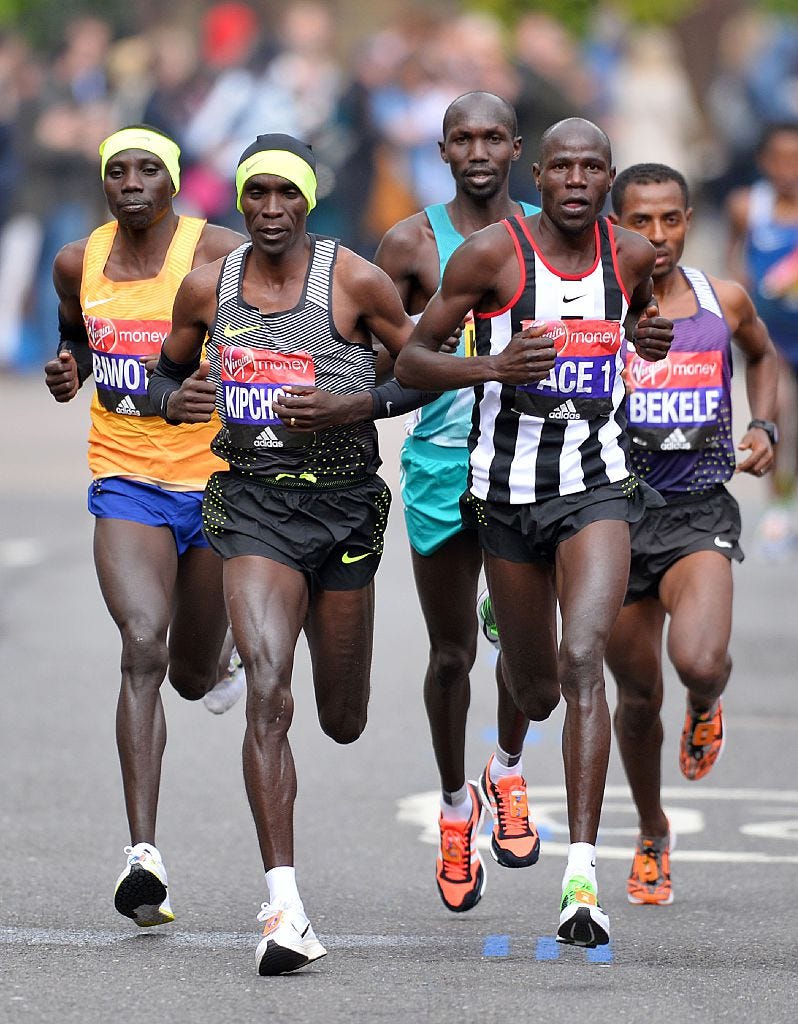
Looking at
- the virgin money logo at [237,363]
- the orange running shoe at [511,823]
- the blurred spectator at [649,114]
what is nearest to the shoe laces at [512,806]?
the orange running shoe at [511,823]

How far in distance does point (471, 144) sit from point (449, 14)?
26.2 meters

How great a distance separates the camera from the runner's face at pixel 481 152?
25.8ft

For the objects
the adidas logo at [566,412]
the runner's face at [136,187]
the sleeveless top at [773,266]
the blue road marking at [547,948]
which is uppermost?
the sleeveless top at [773,266]

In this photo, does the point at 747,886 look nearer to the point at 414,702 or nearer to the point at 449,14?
the point at 414,702

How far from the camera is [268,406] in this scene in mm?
6996

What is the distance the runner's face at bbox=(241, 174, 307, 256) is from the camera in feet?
23.2

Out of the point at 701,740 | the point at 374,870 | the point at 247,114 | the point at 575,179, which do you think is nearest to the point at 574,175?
the point at 575,179

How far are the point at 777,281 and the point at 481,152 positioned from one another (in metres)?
7.42

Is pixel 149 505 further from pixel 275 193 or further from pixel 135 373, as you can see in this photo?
pixel 275 193

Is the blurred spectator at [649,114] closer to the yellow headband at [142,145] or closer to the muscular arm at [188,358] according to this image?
the yellow headband at [142,145]

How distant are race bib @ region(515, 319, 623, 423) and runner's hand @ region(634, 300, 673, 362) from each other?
146 mm

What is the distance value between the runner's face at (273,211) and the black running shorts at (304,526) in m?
0.67

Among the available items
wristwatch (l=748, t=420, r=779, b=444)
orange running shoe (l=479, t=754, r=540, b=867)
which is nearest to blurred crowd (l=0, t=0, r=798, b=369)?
wristwatch (l=748, t=420, r=779, b=444)

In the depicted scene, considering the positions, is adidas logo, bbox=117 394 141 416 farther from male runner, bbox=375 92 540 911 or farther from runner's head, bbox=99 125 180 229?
male runner, bbox=375 92 540 911
